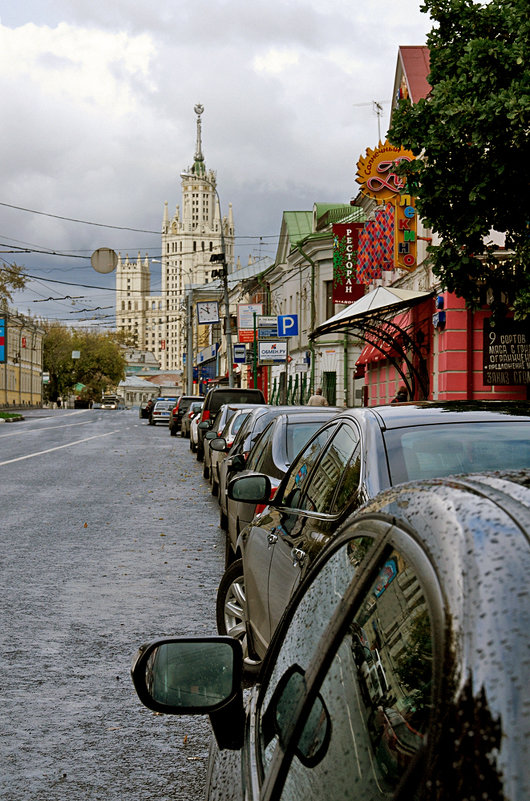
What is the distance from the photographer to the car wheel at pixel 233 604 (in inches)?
243

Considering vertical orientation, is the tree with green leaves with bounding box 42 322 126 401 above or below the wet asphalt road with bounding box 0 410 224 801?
above

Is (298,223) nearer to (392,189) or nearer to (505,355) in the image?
(392,189)

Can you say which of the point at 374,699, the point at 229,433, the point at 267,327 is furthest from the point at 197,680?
the point at 267,327

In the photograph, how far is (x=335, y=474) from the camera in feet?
14.0

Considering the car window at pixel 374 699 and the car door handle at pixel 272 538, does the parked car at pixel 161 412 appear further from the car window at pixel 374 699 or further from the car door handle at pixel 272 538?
the car window at pixel 374 699

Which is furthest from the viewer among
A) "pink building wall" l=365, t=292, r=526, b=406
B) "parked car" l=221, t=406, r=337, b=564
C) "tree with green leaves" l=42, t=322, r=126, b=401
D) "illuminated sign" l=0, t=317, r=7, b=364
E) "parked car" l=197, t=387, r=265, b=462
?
"tree with green leaves" l=42, t=322, r=126, b=401

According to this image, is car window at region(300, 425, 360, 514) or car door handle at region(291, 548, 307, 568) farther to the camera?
car door handle at region(291, 548, 307, 568)

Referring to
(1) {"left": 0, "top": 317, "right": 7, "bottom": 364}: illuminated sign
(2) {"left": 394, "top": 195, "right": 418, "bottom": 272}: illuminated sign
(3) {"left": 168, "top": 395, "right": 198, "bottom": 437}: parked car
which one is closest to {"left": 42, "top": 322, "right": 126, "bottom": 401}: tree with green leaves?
(1) {"left": 0, "top": 317, "right": 7, "bottom": 364}: illuminated sign

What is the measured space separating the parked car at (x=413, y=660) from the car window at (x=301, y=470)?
2688mm

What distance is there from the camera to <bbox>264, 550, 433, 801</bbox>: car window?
125 cm

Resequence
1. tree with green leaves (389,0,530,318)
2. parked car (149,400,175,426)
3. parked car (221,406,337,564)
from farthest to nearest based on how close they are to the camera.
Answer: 1. parked car (149,400,175,426)
2. tree with green leaves (389,0,530,318)
3. parked car (221,406,337,564)

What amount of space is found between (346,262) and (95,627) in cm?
2862

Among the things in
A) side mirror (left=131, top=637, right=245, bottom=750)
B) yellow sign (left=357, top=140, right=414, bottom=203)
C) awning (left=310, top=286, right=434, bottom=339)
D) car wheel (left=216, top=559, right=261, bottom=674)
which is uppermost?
yellow sign (left=357, top=140, right=414, bottom=203)

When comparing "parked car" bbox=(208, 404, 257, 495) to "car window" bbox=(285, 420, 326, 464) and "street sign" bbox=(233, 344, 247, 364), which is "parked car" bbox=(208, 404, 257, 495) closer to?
"car window" bbox=(285, 420, 326, 464)
